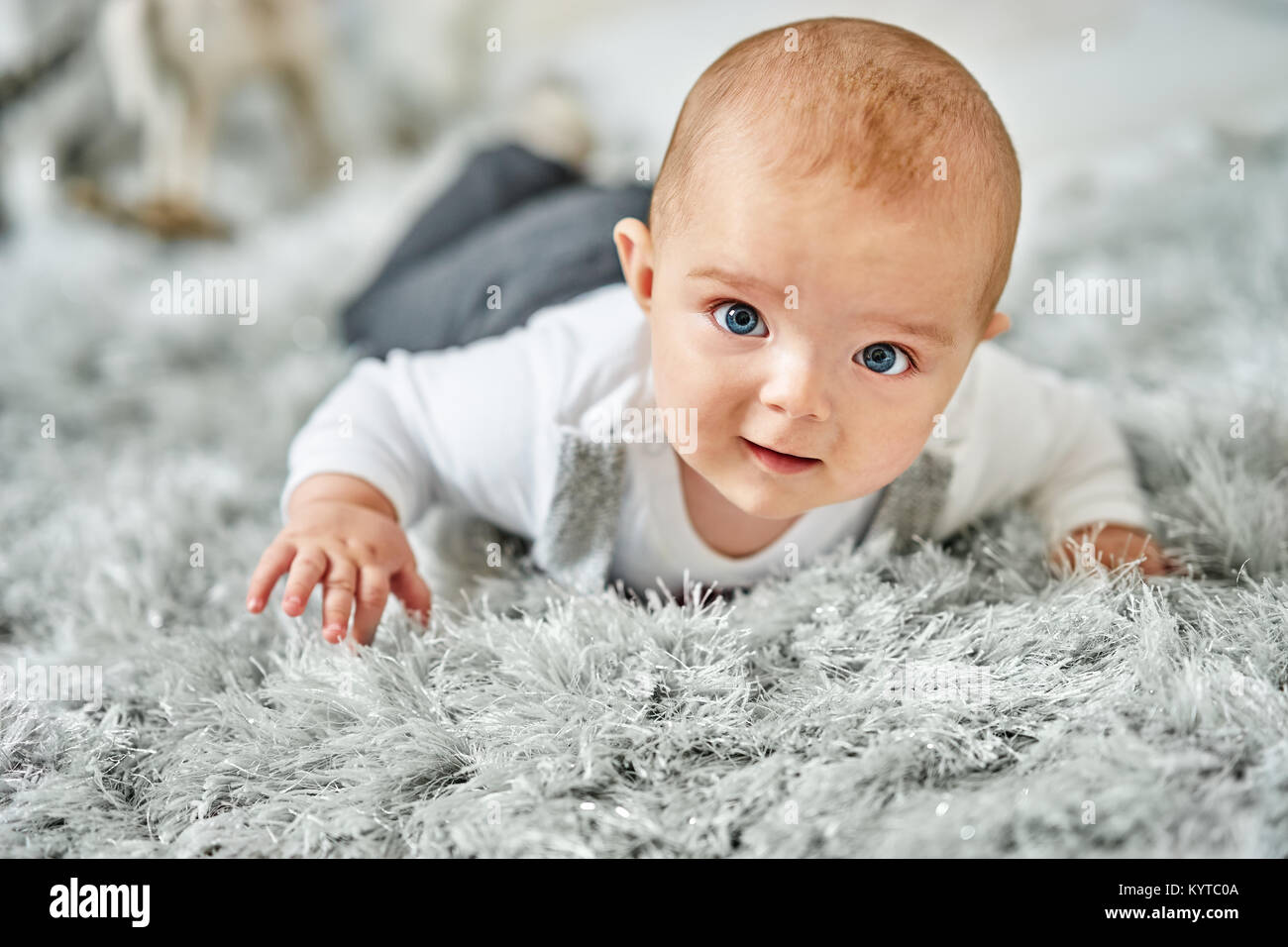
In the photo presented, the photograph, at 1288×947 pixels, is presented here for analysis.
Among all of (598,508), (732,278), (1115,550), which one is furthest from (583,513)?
(1115,550)

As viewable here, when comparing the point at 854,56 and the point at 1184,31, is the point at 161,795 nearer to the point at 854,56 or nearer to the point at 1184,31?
the point at 854,56

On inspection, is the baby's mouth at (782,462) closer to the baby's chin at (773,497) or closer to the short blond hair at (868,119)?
the baby's chin at (773,497)

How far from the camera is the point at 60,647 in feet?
2.25

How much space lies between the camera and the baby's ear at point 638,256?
65 cm

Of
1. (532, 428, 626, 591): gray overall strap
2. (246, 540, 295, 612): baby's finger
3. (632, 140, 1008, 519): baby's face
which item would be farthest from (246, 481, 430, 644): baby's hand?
(632, 140, 1008, 519): baby's face

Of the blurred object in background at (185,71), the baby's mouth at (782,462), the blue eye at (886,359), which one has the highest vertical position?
the blurred object in background at (185,71)

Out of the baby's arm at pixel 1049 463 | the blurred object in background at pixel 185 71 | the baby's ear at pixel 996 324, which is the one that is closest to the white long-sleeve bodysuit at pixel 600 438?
the baby's arm at pixel 1049 463

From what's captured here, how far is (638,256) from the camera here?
66cm

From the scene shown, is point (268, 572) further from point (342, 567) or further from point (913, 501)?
point (913, 501)

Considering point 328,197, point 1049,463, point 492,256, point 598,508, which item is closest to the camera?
point 598,508

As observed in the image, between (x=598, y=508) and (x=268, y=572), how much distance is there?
23 cm

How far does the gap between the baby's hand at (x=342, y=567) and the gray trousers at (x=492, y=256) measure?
1.09 feet
